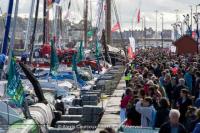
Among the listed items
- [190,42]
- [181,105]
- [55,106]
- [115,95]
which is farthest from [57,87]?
[190,42]

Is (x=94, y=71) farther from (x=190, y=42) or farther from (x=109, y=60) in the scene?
(x=190, y=42)

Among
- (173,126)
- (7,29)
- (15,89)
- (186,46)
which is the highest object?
(7,29)

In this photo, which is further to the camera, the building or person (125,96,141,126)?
the building

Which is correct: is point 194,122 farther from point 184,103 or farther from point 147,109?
point 184,103

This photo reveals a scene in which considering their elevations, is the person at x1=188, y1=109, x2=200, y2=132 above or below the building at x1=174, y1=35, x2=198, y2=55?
above

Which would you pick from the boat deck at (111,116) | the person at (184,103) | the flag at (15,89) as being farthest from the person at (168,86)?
Answer: the flag at (15,89)

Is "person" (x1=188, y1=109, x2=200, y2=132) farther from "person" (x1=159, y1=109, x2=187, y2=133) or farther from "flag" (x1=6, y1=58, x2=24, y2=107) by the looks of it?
"flag" (x1=6, y1=58, x2=24, y2=107)

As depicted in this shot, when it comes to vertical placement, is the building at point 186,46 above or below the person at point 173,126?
below

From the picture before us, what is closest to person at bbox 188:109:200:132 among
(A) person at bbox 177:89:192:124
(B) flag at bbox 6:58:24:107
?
(A) person at bbox 177:89:192:124

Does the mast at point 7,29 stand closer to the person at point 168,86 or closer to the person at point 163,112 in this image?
the person at point 168,86

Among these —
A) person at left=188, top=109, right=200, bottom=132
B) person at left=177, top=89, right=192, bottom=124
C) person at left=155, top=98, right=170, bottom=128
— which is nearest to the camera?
person at left=188, top=109, right=200, bottom=132

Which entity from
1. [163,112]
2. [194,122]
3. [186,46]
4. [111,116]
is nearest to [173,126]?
[194,122]

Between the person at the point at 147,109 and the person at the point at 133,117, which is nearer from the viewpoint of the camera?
the person at the point at 147,109

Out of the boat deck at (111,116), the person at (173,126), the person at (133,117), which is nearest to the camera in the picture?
the person at (173,126)
